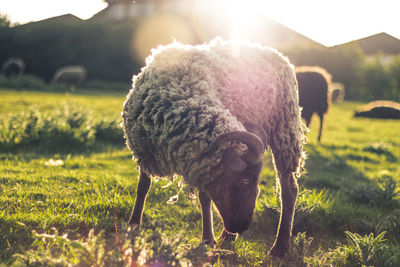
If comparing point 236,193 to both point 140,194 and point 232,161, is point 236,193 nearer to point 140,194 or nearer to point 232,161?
point 232,161

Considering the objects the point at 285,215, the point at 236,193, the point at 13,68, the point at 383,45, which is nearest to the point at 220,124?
the point at 236,193

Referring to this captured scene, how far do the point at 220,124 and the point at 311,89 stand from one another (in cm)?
739

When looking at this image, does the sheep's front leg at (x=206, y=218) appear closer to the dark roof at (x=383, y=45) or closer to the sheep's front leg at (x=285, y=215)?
the sheep's front leg at (x=285, y=215)

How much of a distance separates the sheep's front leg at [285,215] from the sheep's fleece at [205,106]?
12cm

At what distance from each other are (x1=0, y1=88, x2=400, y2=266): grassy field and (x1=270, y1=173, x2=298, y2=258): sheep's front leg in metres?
0.10

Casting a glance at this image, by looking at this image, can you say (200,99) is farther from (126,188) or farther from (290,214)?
(126,188)

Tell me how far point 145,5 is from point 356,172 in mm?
40697

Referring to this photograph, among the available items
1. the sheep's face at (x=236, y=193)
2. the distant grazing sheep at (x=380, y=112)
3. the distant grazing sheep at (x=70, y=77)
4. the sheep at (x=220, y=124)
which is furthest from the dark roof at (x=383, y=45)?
the sheep's face at (x=236, y=193)

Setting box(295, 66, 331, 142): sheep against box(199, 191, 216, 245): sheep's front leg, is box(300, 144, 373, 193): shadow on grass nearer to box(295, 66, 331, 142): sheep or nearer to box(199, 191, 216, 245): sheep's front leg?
box(295, 66, 331, 142): sheep

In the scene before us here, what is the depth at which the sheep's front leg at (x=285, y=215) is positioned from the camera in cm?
299

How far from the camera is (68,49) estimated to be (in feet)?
89.7

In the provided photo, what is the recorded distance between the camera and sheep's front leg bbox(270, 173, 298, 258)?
2.99 metres

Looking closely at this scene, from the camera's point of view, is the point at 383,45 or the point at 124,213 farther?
the point at 383,45

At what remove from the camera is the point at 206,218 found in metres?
2.96
